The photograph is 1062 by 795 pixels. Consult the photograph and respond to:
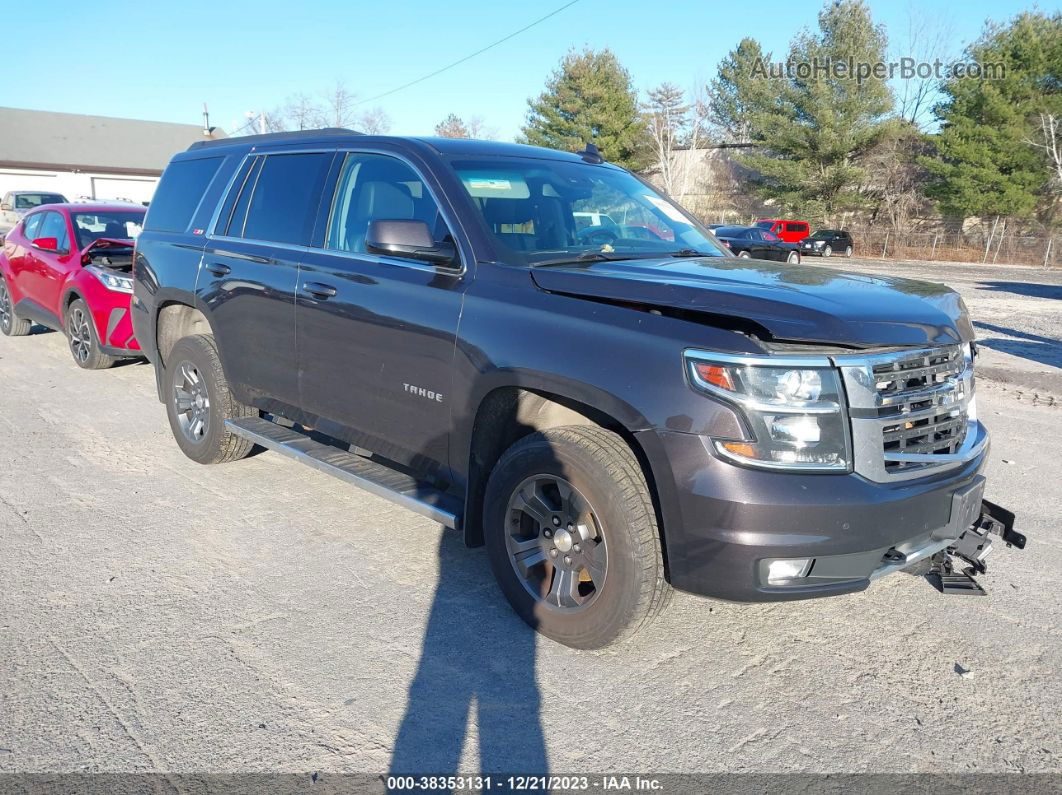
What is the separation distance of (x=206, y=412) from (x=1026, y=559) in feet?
16.6

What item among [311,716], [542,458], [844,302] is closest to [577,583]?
[542,458]

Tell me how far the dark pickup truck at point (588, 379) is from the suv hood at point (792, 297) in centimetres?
1

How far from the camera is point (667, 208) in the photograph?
16.0 feet

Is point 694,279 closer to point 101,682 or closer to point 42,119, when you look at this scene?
point 101,682

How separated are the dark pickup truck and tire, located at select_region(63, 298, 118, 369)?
13.9 feet

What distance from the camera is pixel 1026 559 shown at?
14.6ft

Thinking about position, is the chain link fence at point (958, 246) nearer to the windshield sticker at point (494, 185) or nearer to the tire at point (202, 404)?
the windshield sticker at point (494, 185)

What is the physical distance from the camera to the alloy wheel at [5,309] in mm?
11234

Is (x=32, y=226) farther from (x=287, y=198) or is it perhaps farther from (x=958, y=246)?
(x=958, y=246)

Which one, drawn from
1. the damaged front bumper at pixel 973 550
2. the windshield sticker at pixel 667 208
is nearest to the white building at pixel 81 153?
the windshield sticker at pixel 667 208

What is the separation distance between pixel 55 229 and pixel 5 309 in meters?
2.54

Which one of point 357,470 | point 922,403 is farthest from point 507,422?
point 922,403

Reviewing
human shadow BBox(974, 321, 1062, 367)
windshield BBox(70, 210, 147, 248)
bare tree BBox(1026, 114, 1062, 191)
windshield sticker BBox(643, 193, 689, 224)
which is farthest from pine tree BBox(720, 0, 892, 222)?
windshield sticker BBox(643, 193, 689, 224)

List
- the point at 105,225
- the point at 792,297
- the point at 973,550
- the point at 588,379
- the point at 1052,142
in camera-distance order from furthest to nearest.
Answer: the point at 1052,142
the point at 105,225
the point at 973,550
the point at 588,379
the point at 792,297
